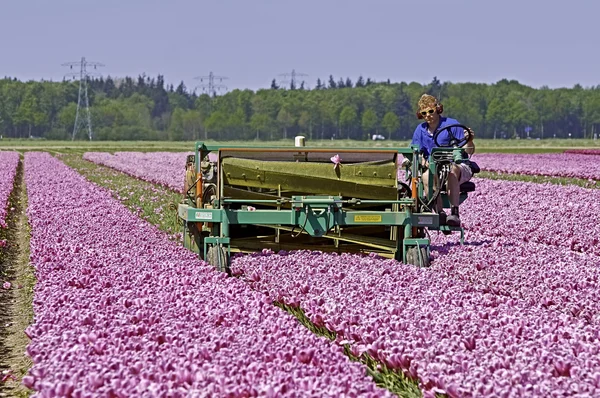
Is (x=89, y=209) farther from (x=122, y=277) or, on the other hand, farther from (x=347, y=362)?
(x=347, y=362)

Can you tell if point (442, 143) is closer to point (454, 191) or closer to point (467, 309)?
point (454, 191)

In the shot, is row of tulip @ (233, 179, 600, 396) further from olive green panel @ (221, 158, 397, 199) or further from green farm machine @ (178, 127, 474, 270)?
Answer: olive green panel @ (221, 158, 397, 199)

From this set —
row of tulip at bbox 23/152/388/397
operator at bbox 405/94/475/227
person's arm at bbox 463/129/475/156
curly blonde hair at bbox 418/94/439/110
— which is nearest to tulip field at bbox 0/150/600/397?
row of tulip at bbox 23/152/388/397

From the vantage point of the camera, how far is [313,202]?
10.7 m

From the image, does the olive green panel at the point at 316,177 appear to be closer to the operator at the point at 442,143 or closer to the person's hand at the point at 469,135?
the operator at the point at 442,143

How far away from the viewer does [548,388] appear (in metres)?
5.64

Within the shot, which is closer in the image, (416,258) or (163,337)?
(163,337)

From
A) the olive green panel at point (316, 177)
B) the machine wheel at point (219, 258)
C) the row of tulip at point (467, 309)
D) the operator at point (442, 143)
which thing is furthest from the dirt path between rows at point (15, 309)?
the operator at point (442, 143)

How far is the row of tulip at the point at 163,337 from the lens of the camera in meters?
5.73

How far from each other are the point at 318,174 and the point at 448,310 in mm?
3761

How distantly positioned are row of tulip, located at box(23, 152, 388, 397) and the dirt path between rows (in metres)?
0.39

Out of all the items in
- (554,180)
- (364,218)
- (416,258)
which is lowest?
(554,180)

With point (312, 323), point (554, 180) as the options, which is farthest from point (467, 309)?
point (554, 180)

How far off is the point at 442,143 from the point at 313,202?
7.23 ft
